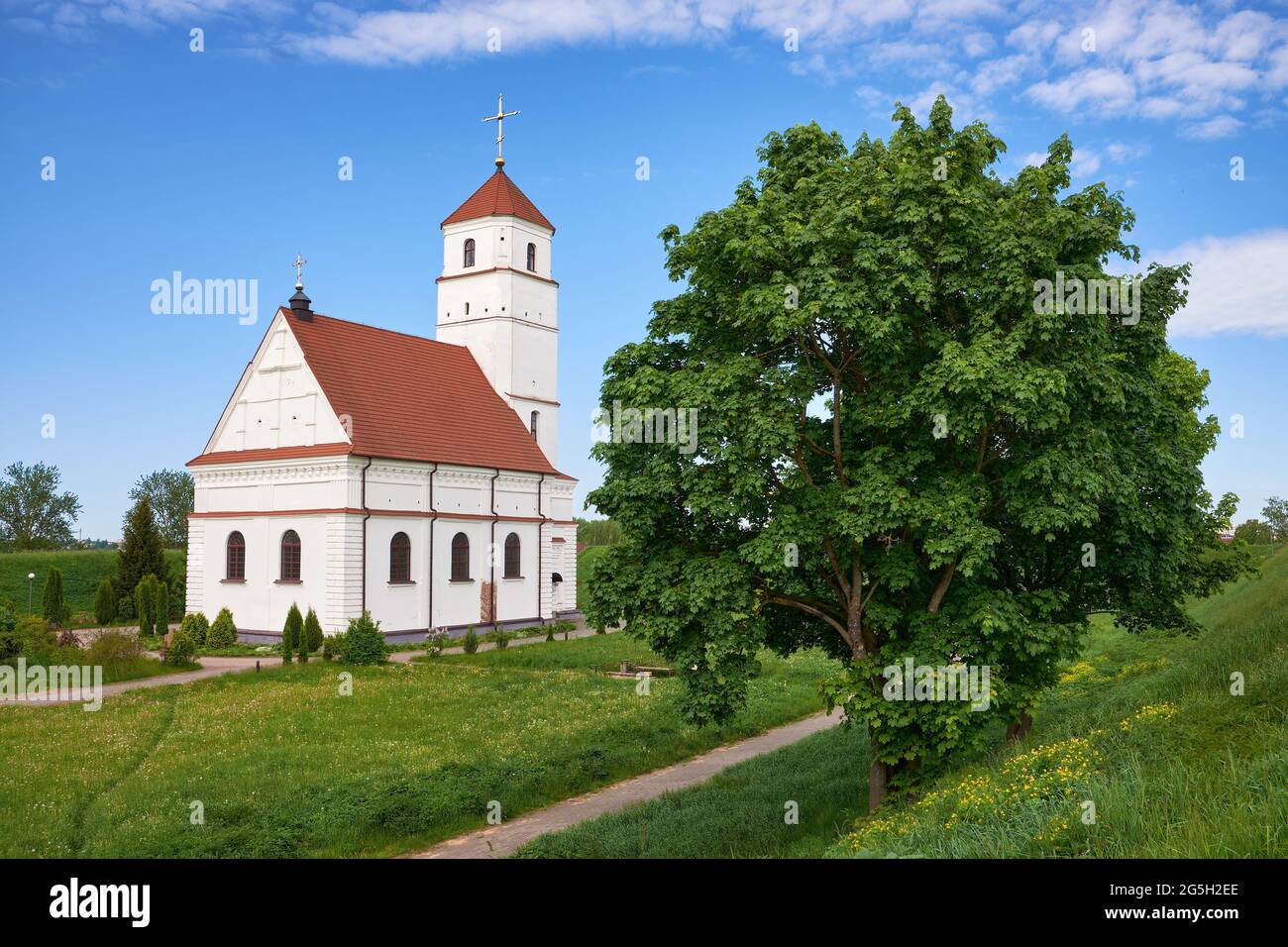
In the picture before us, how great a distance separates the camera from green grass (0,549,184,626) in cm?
5284

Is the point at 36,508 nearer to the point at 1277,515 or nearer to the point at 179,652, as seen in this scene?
the point at 179,652

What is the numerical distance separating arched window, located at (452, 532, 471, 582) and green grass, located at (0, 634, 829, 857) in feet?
36.7

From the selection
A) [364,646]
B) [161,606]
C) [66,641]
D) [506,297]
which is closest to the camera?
[66,641]

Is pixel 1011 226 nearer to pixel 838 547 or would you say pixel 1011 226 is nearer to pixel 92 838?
pixel 838 547

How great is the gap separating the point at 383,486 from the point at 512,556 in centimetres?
857

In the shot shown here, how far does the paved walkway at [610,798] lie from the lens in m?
14.4

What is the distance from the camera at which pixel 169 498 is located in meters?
99.6

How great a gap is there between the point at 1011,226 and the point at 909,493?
3862mm

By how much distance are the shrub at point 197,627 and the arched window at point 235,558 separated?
2.61 metres

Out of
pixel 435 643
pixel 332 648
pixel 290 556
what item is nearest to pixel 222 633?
pixel 290 556

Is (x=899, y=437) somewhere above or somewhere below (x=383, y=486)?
below

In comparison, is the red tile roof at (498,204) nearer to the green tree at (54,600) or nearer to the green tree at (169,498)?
the green tree at (54,600)

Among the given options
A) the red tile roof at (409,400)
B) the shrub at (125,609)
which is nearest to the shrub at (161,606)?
the red tile roof at (409,400)

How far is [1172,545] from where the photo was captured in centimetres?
1441
